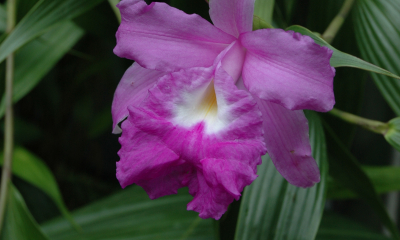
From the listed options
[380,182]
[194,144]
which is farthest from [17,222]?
[380,182]

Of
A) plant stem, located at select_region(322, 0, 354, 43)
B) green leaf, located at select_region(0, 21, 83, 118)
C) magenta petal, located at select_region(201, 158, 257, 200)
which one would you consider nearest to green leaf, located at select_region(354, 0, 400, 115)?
plant stem, located at select_region(322, 0, 354, 43)

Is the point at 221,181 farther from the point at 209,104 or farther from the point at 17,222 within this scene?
the point at 17,222

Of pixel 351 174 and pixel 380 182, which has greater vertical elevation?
pixel 351 174

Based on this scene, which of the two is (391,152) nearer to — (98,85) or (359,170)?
(359,170)

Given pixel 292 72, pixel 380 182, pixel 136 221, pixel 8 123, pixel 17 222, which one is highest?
pixel 292 72

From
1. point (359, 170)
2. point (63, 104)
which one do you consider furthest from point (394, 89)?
point (63, 104)
